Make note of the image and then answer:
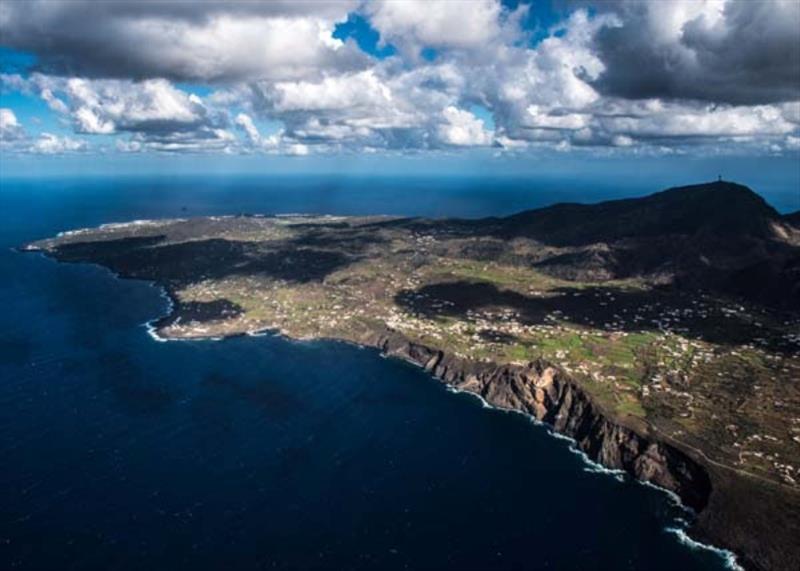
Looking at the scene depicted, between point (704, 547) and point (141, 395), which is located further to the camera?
point (141, 395)

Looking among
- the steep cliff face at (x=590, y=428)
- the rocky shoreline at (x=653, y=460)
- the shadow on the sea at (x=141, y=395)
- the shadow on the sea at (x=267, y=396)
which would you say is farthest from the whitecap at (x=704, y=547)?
the shadow on the sea at (x=141, y=395)

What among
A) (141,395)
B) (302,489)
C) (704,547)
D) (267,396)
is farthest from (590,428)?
(141,395)

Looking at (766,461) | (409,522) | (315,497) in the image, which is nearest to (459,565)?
(409,522)

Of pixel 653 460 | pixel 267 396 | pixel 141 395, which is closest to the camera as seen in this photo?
pixel 653 460

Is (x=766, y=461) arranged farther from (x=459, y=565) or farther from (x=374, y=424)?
(x=374, y=424)

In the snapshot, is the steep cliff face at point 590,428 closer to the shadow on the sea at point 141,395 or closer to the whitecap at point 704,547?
the whitecap at point 704,547

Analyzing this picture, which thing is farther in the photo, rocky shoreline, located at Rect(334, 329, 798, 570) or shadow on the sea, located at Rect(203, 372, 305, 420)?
shadow on the sea, located at Rect(203, 372, 305, 420)

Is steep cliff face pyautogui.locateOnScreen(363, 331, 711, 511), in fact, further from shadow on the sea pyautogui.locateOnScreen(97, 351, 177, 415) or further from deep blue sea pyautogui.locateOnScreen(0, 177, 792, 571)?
shadow on the sea pyautogui.locateOnScreen(97, 351, 177, 415)

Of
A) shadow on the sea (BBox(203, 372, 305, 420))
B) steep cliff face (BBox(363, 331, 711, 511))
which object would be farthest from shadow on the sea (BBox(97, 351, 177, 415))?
steep cliff face (BBox(363, 331, 711, 511))

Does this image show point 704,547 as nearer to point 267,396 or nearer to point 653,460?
point 653,460
